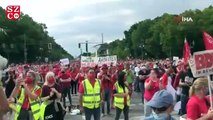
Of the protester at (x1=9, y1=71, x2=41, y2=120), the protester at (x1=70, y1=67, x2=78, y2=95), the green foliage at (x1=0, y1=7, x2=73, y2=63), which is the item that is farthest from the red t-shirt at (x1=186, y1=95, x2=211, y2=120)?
the green foliage at (x1=0, y1=7, x2=73, y2=63)

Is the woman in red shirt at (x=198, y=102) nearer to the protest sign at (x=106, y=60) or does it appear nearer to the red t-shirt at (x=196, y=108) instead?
the red t-shirt at (x=196, y=108)

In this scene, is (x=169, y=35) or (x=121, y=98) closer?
(x=121, y=98)

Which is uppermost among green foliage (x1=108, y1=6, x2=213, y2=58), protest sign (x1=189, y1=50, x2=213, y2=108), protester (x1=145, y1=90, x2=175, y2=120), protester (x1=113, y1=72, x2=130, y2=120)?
green foliage (x1=108, y1=6, x2=213, y2=58)

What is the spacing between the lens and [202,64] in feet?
24.7

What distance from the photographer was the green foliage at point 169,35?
388 ft

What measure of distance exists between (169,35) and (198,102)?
116018 mm

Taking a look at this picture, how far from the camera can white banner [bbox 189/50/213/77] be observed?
24.6ft

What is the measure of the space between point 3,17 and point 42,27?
141 ft

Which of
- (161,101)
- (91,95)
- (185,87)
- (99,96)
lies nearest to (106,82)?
(185,87)

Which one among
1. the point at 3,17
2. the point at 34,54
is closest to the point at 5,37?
the point at 3,17

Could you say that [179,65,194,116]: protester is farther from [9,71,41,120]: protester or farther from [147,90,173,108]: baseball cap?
[147,90,173,108]: baseball cap

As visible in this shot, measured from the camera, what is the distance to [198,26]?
399 feet

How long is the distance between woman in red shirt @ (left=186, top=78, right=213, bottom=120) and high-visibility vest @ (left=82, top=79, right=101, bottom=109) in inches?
212

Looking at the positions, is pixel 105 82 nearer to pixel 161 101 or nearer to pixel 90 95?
pixel 90 95
